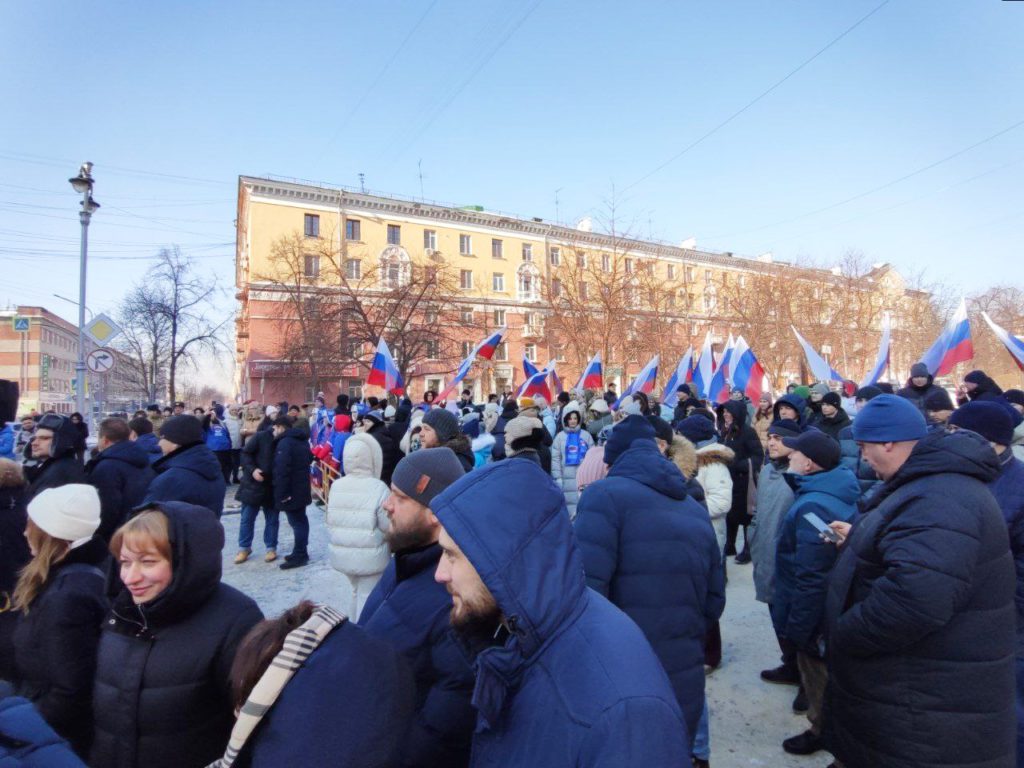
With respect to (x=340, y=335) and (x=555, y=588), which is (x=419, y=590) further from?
(x=340, y=335)

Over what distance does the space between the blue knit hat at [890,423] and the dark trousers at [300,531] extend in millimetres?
6546

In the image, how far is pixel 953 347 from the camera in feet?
30.9

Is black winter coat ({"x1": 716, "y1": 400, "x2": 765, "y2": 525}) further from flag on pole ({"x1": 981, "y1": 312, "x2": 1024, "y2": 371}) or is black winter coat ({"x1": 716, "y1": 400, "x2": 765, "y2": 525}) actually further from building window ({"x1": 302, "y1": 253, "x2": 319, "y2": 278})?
Result: building window ({"x1": 302, "y1": 253, "x2": 319, "y2": 278})

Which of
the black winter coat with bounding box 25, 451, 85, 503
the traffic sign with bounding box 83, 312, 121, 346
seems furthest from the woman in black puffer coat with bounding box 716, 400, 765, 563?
the traffic sign with bounding box 83, 312, 121, 346

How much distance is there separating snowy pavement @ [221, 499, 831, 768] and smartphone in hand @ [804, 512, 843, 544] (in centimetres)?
138

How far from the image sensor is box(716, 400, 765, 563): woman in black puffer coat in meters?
6.63

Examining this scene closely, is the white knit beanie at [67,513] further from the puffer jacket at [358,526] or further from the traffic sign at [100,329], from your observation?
the traffic sign at [100,329]

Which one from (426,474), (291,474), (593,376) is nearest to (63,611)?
(426,474)

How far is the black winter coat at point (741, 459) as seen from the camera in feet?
21.7

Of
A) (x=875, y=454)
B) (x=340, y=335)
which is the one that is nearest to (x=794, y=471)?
(x=875, y=454)

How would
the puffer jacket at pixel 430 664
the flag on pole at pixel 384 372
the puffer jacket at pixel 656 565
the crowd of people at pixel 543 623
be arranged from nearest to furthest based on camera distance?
the crowd of people at pixel 543 623, the puffer jacket at pixel 430 664, the puffer jacket at pixel 656 565, the flag on pole at pixel 384 372

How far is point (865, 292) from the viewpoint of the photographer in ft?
103

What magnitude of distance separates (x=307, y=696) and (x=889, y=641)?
206 centimetres

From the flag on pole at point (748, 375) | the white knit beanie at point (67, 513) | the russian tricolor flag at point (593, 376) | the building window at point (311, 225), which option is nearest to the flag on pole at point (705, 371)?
the flag on pole at point (748, 375)
